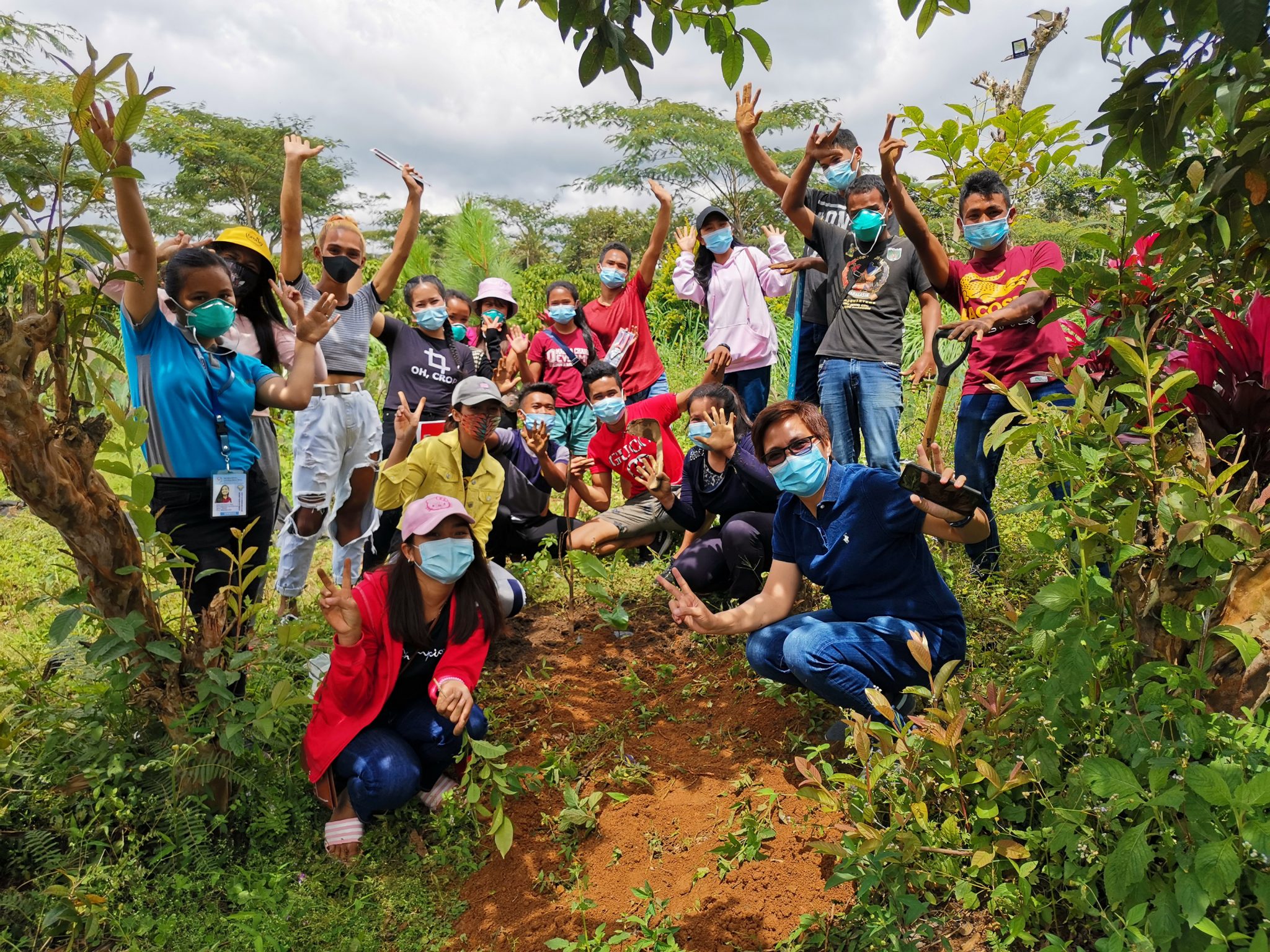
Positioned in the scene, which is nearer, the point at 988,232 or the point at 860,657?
the point at 860,657

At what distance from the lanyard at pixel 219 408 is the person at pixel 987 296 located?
2679 millimetres

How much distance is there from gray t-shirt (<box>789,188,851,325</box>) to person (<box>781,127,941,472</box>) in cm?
13

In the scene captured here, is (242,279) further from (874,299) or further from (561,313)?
(874,299)

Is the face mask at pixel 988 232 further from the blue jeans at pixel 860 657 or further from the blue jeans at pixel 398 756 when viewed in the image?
the blue jeans at pixel 398 756

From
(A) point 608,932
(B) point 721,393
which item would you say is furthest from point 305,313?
(A) point 608,932

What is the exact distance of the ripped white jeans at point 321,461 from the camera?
360 centimetres

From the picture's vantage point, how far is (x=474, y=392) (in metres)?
3.78

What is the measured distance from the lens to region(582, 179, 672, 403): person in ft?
16.7

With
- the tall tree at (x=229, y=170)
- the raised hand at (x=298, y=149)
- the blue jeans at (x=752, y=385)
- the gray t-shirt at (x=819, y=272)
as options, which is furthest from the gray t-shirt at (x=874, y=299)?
the tall tree at (x=229, y=170)

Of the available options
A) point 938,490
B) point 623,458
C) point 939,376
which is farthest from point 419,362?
point 938,490

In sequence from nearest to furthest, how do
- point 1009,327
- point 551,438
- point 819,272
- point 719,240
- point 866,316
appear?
point 1009,327 → point 866,316 → point 819,272 → point 719,240 → point 551,438

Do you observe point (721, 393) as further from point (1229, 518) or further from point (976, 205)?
point (1229, 518)

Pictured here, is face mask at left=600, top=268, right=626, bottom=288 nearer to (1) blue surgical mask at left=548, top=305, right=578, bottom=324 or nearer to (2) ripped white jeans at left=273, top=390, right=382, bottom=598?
(1) blue surgical mask at left=548, top=305, right=578, bottom=324

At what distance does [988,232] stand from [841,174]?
1.03 meters
